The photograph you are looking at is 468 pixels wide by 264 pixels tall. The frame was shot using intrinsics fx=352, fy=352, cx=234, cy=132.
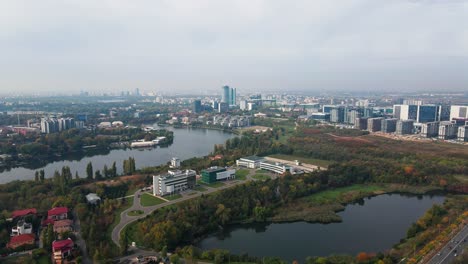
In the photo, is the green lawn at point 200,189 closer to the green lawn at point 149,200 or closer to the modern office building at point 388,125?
the green lawn at point 149,200

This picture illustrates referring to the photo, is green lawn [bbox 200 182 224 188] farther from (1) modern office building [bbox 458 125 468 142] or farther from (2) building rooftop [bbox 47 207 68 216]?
(1) modern office building [bbox 458 125 468 142]

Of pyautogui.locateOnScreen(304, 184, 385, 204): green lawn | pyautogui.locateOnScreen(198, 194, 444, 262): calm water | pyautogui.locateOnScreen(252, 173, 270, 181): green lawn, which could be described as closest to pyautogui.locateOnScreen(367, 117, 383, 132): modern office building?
pyautogui.locateOnScreen(304, 184, 385, 204): green lawn

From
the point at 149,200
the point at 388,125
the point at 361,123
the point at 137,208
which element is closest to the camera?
the point at 137,208

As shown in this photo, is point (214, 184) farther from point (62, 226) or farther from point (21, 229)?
point (21, 229)

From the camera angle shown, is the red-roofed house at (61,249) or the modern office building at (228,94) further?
the modern office building at (228,94)

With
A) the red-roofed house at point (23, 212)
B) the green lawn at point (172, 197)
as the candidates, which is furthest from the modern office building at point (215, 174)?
the red-roofed house at point (23, 212)

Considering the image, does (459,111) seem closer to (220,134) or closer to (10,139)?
(220,134)

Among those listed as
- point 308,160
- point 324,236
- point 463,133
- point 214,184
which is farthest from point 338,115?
point 324,236

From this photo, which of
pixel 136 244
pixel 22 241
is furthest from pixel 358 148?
pixel 22 241
